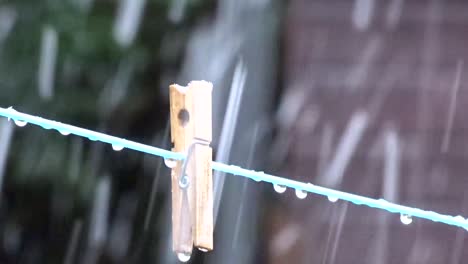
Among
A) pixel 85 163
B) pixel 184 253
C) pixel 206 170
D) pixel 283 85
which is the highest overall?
pixel 283 85

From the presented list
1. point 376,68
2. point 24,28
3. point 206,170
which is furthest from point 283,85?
point 206,170

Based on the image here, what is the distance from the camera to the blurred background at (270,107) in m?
2.98

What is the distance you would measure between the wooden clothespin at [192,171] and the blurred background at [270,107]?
1.55m

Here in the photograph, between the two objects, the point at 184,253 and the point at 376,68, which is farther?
the point at 376,68

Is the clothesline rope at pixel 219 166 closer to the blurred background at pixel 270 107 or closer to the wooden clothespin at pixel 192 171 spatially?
the wooden clothespin at pixel 192 171

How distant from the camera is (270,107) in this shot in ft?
10.4

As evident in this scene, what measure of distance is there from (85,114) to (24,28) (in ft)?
1.19

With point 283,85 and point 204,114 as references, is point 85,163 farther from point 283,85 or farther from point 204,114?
point 204,114

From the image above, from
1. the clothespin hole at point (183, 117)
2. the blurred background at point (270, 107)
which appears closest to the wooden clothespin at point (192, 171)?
the clothespin hole at point (183, 117)

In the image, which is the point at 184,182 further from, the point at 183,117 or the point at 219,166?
the point at 219,166

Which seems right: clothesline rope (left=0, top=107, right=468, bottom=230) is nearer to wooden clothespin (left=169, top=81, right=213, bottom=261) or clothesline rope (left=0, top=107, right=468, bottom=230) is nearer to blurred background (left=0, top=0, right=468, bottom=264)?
wooden clothespin (left=169, top=81, right=213, bottom=261)

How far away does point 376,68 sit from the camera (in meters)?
3.00

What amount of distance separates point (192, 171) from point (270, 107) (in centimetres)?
174

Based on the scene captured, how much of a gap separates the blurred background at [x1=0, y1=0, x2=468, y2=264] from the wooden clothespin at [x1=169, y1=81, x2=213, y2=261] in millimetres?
1551
